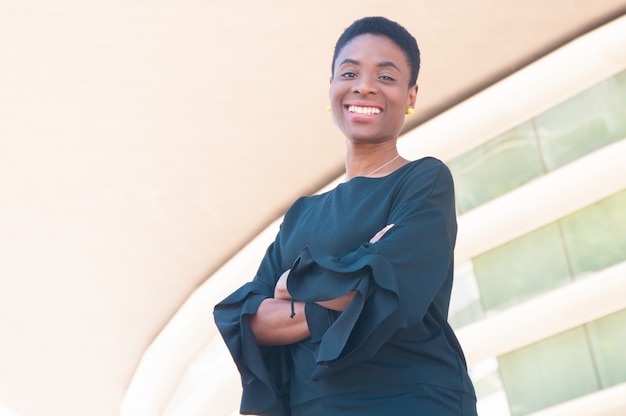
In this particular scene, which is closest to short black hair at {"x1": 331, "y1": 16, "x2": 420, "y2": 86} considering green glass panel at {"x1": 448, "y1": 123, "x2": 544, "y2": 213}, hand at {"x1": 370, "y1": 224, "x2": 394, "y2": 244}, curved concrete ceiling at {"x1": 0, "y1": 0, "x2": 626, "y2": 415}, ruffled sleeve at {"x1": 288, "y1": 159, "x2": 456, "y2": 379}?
ruffled sleeve at {"x1": 288, "y1": 159, "x2": 456, "y2": 379}

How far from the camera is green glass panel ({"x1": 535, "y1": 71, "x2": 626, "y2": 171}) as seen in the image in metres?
9.29

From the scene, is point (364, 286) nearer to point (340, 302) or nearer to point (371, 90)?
point (340, 302)

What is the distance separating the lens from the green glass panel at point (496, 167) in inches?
382

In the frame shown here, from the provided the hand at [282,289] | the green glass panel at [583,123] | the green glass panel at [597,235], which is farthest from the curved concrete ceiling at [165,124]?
the hand at [282,289]

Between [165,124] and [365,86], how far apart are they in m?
7.54

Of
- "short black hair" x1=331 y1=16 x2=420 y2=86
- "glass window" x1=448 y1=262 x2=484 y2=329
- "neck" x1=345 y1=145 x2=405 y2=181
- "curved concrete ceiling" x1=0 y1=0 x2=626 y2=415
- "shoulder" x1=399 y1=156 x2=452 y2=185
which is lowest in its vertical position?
"shoulder" x1=399 y1=156 x2=452 y2=185

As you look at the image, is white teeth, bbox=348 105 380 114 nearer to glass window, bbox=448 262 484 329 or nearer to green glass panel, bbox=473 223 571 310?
green glass panel, bbox=473 223 571 310

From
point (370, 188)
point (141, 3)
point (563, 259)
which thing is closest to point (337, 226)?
point (370, 188)

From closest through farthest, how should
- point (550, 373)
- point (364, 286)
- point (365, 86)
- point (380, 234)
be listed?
point (364, 286)
point (380, 234)
point (365, 86)
point (550, 373)

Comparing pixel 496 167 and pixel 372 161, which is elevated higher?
pixel 496 167

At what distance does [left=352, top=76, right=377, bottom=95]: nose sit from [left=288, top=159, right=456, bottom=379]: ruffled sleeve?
0.94 feet

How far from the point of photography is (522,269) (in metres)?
9.84

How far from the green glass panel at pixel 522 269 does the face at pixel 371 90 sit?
736 cm

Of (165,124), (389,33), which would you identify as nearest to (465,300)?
(165,124)
